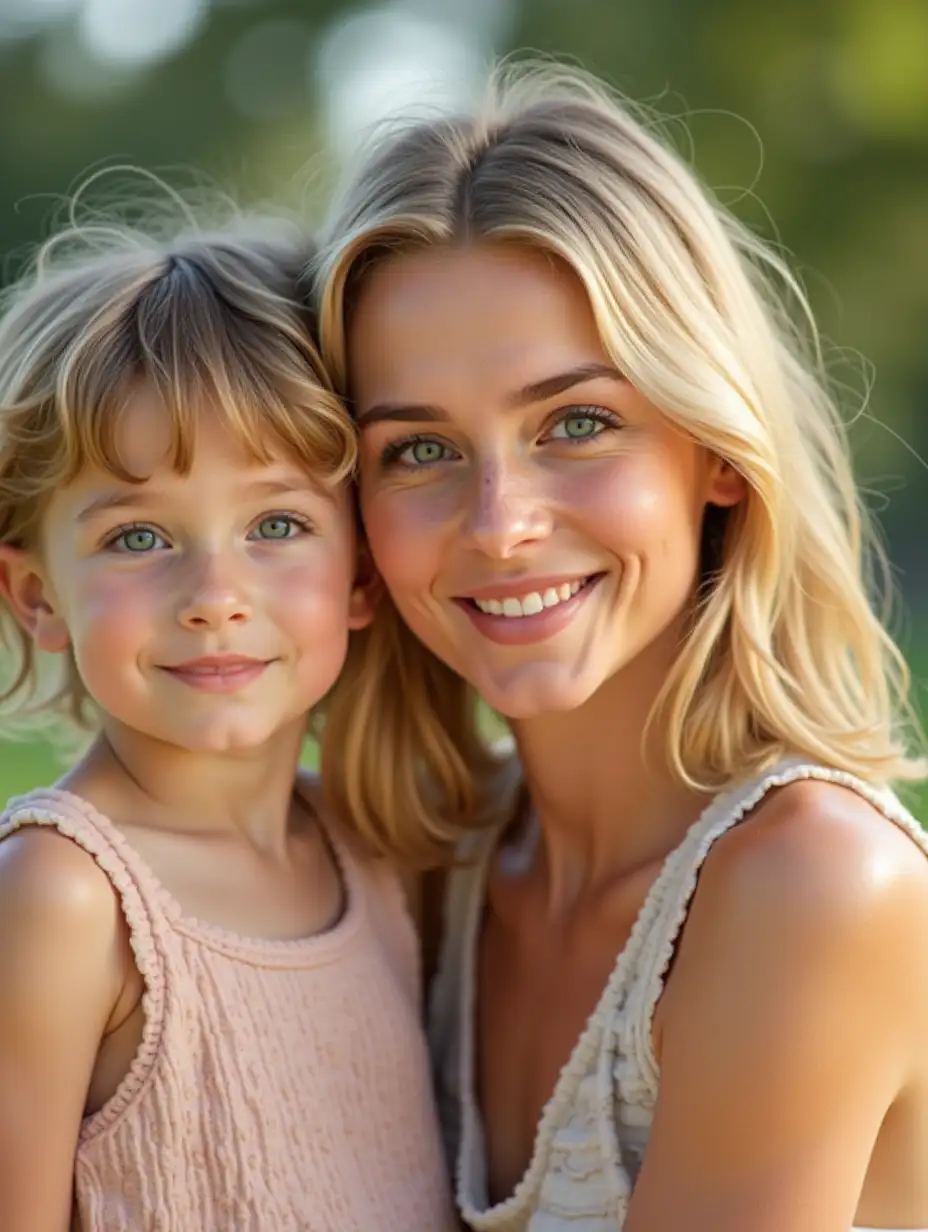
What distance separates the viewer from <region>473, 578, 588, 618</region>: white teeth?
2.52 metres

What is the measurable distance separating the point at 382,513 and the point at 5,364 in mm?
582

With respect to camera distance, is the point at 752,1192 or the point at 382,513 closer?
the point at 752,1192

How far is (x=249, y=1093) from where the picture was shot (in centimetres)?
240

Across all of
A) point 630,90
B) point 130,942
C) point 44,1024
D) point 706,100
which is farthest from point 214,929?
point 706,100

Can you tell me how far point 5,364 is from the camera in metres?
2.64

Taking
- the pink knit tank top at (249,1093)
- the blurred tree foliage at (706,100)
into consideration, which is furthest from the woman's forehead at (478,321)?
the blurred tree foliage at (706,100)

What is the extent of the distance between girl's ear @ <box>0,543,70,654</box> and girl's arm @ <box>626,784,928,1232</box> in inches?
39.0

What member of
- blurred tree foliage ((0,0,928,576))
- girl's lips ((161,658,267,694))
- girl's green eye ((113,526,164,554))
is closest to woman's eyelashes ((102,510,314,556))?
girl's green eye ((113,526,164,554))

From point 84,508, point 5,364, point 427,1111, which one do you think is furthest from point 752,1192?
point 5,364

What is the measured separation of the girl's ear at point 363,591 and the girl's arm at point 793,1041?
0.75 m

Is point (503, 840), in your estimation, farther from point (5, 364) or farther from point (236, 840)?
point (5, 364)

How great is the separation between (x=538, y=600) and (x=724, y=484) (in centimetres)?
33

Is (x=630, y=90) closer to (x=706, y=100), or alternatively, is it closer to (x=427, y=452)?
(x=706, y=100)

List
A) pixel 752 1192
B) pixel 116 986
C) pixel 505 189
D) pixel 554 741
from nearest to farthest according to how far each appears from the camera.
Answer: pixel 752 1192 < pixel 116 986 < pixel 505 189 < pixel 554 741
